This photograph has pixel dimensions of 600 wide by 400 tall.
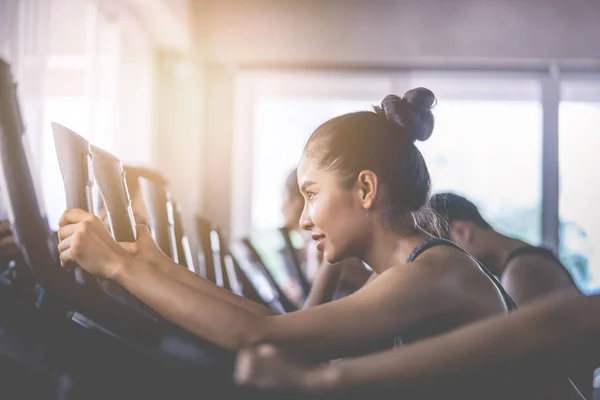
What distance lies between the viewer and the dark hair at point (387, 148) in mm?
1151

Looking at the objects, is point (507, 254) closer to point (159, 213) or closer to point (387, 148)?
point (387, 148)

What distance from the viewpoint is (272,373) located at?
379 mm

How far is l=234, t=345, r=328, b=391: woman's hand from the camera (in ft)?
1.24

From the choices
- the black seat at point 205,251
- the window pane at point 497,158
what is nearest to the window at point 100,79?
the black seat at point 205,251

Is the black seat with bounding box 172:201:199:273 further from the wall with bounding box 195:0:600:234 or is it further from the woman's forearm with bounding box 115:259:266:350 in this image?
the wall with bounding box 195:0:600:234

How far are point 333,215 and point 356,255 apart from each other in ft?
0.33

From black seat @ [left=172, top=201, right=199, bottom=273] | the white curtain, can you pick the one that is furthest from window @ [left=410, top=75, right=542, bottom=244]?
black seat @ [left=172, top=201, right=199, bottom=273]

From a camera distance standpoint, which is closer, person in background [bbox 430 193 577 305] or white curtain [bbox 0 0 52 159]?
person in background [bbox 430 193 577 305]

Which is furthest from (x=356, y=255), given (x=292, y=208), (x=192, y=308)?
(x=292, y=208)

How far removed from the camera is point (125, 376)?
485 millimetres

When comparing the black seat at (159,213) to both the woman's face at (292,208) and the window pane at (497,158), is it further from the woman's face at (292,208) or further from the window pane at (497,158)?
the window pane at (497,158)

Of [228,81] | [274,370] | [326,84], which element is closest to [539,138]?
[326,84]

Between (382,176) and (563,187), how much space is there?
4.24 m

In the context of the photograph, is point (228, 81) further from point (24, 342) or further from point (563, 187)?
point (24, 342)
